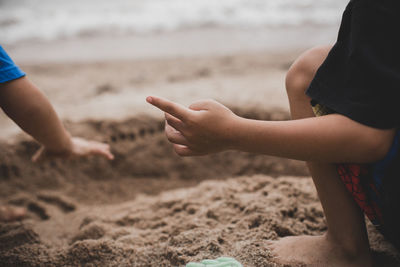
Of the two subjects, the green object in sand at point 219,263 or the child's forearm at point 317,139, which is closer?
the child's forearm at point 317,139

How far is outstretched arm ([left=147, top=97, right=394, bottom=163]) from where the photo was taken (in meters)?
0.81

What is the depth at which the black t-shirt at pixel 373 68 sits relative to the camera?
29.9 inches

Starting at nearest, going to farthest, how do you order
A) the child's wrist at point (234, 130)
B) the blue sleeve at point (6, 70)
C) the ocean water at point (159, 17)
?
the child's wrist at point (234, 130) < the blue sleeve at point (6, 70) < the ocean water at point (159, 17)

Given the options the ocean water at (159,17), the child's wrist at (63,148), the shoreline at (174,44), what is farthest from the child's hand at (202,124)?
the ocean water at (159,17)

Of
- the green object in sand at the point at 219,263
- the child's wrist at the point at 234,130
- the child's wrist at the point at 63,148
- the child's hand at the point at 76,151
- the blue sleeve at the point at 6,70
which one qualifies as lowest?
the green object in sand at the point at 219,263

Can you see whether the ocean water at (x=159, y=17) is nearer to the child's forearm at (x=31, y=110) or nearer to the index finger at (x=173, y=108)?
the child's forearm at (x=31, y=110)

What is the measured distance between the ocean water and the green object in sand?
5283mm

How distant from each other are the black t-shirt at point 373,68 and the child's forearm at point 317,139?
0.10 ft

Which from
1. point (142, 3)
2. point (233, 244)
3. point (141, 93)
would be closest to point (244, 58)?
point (141, 93)

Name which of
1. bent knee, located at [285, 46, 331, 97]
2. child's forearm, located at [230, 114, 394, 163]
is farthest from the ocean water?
child's forearm, located at [230, 114, 394, 163]

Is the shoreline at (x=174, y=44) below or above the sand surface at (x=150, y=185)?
above

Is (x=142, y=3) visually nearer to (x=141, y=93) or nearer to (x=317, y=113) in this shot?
(x=141, y=93)

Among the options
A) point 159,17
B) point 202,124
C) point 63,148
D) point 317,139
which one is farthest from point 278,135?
point 159,17

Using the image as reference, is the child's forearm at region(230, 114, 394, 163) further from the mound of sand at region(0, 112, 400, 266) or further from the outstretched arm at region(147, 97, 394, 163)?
the mound of sand at region(0, 112, 400, 266)
